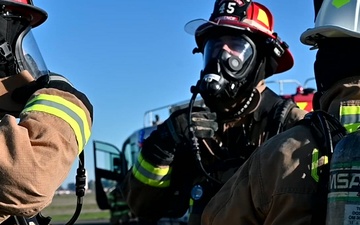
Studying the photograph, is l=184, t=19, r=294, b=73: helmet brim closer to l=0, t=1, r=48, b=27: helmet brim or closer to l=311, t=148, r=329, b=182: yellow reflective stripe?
l=0, t=1, r=48, b=27: helmet brim

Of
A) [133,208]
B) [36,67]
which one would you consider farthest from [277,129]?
[36,67]

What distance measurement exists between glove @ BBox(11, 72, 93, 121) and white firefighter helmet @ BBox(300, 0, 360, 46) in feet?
2.37

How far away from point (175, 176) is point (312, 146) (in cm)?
208

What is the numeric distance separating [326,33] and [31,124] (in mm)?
906

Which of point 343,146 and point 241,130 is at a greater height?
point 343,146

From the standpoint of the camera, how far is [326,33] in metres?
2.36

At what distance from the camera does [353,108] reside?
218 cm

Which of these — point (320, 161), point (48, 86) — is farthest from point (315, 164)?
point (48, 86)

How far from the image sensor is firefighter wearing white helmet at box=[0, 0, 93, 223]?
219 centimetres

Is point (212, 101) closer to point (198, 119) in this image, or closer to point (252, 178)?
point (198, 119)

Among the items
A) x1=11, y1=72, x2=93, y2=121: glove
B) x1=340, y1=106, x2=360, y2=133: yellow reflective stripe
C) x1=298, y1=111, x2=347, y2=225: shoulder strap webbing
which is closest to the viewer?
x1=298, y1=111, x2=347, y2=225: shoulder strap webbing

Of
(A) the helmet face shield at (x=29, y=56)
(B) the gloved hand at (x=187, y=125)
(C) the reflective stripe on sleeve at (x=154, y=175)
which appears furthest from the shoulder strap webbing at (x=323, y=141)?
(C) the reflective stripe on sleeve at (x=154, y=175)

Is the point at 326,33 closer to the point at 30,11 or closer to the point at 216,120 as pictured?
the point at 30,11

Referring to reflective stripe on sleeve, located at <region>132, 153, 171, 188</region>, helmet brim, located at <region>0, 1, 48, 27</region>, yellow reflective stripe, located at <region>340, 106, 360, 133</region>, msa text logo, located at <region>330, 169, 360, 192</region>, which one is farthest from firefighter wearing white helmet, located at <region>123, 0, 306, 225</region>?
msa text logo, located at <region>330, 169, 360, 192</region>
